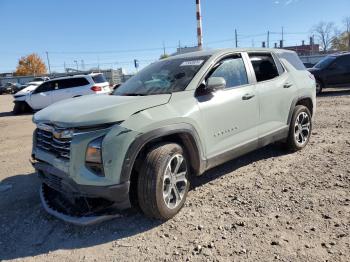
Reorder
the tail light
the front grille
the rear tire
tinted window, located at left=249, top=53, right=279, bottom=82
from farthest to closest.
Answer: the tail light < the rear tire < tinted window, located at left=249, top=53, right=279, bottom=82 < the front grille

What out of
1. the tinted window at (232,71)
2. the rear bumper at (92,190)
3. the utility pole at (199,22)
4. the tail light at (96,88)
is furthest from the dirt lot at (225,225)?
the tail light at (96,88)

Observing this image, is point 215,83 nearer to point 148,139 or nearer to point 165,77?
point 165,77

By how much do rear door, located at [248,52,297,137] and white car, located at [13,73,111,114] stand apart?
35.1 feet

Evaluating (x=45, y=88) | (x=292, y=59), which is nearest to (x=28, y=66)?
(x=45, y=88)

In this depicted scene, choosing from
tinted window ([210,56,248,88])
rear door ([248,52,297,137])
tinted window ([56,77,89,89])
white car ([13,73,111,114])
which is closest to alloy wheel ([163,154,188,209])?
tinted window ([210,56,248,88])

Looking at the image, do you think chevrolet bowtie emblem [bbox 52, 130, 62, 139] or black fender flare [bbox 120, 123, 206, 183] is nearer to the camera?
black fender flare [bbox 120, 123, 206, 183]

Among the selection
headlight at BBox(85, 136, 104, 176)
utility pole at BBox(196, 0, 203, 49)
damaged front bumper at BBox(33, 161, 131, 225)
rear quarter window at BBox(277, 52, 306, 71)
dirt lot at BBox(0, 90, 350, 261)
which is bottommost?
dirt lot at BBox(0, 90, 350, 261)

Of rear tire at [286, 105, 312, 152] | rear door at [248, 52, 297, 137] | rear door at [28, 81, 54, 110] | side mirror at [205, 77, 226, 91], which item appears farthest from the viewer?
rear door at [28, 81, 54, 110]

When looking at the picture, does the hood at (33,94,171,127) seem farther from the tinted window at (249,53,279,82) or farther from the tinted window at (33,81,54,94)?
the tinted window at (33,81,54,94)

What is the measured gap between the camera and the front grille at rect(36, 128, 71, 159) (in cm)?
328

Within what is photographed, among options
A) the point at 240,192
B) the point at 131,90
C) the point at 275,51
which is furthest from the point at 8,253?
the point at 275,51

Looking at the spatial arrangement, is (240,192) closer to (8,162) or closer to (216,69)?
(216,69)

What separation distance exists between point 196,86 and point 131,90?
3.14ft

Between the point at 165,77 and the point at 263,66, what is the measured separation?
1.61m
